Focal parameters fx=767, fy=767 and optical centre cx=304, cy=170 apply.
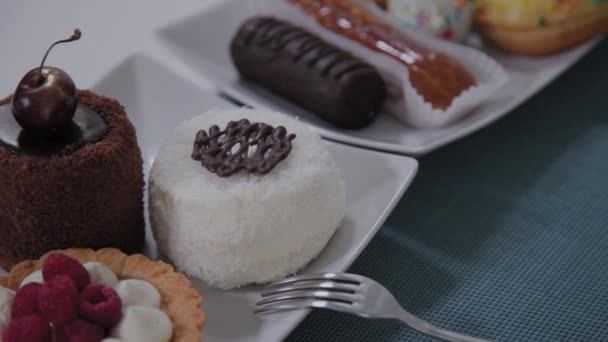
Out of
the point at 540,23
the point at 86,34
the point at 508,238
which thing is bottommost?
the point at 86,34

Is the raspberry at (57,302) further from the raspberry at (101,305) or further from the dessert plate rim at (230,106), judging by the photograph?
the dessert plate rim at (230,106)

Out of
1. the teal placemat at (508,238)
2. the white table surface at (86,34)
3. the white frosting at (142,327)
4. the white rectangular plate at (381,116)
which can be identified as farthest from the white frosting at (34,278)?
the white table surface at (86,34)

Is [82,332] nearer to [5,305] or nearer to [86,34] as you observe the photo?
[5,305]

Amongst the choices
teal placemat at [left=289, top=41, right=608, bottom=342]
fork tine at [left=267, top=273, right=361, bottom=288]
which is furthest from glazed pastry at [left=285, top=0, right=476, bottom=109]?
fork tine at [left=267, top=273, right=361, bottom=288]

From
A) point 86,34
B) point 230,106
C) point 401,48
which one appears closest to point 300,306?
point 230,106

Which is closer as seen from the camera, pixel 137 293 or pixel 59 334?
pixel 59 334
